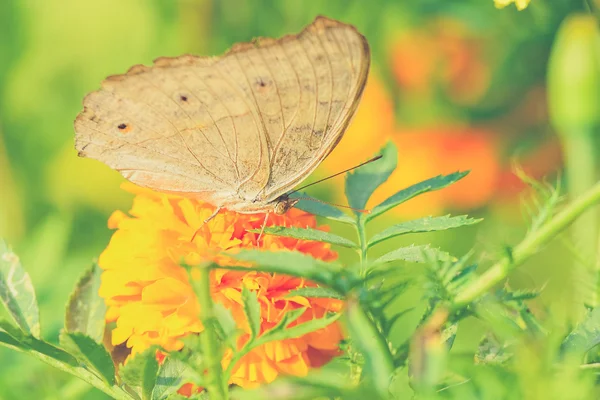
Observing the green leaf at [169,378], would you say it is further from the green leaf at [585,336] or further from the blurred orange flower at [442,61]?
the blurred orange flower at [442,61]

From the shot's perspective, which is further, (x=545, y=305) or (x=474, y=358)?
(x=545, y=305)

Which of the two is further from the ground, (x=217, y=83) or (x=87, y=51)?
(x=87, y=51)

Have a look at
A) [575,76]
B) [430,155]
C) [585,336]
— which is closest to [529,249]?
[585,336]

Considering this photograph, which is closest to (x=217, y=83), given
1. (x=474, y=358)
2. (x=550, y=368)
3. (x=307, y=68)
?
(x=307, y=68)

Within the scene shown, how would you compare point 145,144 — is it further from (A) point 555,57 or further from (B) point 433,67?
(B) point 433,67

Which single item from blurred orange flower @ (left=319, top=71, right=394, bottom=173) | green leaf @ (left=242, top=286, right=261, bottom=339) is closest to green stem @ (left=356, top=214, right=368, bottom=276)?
green leaf @ (left=242, top=286, right=261, bottom=339)

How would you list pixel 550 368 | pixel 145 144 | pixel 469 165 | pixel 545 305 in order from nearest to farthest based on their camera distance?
pixel 550 368
pixel 545 305
pixel 145 144
pixel 469 165
